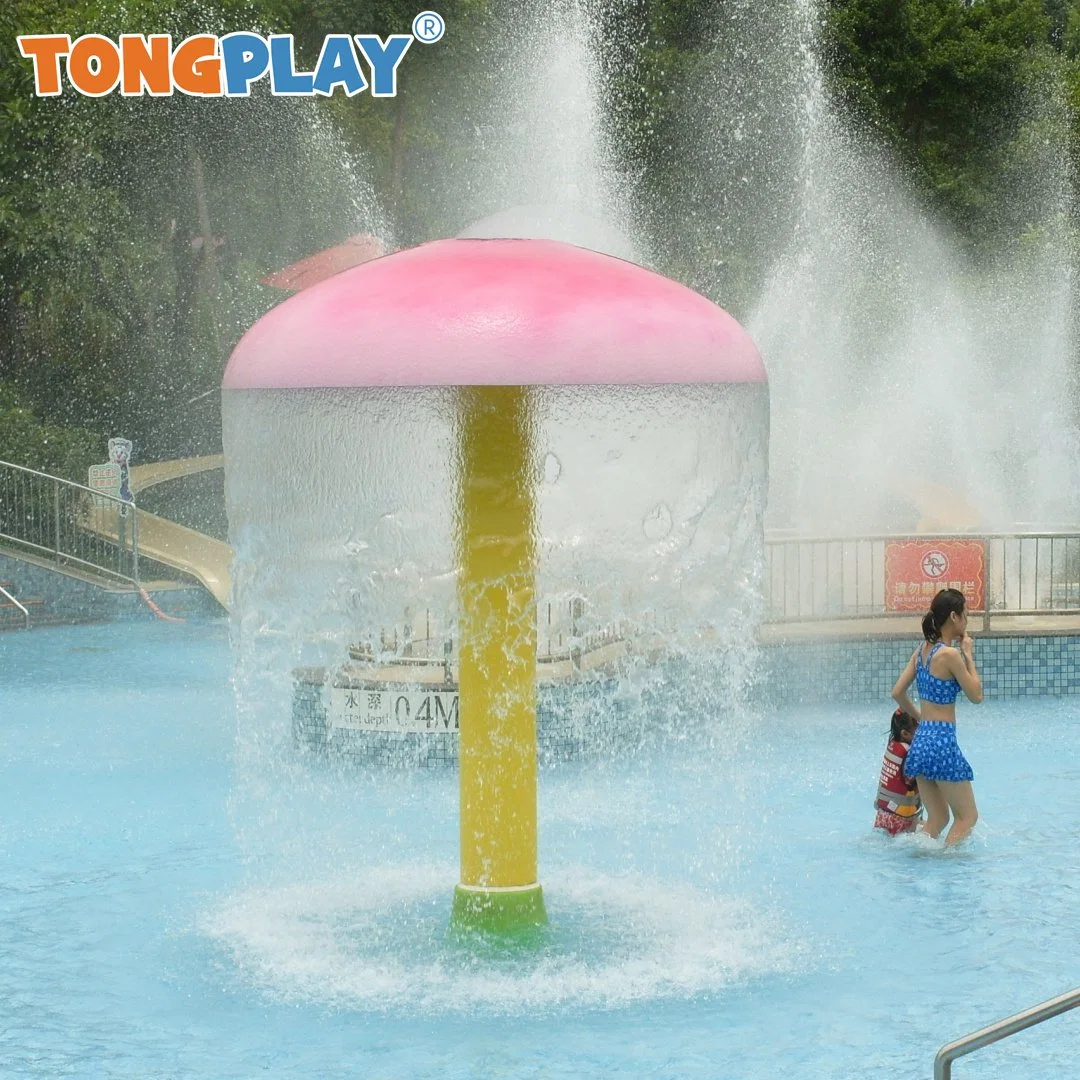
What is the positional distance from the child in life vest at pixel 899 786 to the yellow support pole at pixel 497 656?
305cm

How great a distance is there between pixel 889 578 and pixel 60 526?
34.3ft

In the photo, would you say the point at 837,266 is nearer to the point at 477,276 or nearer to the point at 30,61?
the point at 30,61

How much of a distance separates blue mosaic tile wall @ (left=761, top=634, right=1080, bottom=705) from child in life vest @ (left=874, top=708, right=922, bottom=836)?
4.31 metres

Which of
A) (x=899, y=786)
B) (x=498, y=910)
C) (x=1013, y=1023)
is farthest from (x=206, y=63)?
(x=1013, y=1023)

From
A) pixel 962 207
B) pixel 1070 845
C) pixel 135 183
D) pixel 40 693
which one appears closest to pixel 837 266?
pixel 962 207

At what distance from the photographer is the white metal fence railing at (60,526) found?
68.2 ft

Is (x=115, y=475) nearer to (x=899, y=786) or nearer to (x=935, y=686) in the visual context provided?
(x=899, y=786)

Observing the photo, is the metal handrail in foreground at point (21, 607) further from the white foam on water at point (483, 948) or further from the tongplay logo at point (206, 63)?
the white foam on water at point (483, 948)

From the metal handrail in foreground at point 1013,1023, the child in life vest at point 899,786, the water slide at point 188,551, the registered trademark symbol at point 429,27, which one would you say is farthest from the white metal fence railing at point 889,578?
the registered trademark symbol at point 429,27

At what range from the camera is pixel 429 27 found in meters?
28.0

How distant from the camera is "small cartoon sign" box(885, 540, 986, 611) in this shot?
14672mm

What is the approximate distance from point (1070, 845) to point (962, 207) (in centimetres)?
2493

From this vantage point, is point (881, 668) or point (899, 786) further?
point (881, 668)

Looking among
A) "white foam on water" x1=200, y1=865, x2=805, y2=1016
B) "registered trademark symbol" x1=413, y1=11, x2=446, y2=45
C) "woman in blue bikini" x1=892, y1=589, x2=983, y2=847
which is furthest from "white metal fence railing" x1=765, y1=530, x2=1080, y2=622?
"registered trademark symbol" x1=413, y1=11, x2=446, y2=45
